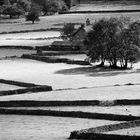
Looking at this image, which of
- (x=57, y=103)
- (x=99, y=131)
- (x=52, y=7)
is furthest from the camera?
(x=52, y=7)

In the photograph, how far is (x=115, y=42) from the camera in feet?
257

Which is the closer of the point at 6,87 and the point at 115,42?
the point at 6,87

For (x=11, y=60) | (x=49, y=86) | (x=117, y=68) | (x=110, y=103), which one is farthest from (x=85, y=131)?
(x=11, y=60)

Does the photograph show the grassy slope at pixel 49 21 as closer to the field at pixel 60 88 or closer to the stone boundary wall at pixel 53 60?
the field at pixel 60 88

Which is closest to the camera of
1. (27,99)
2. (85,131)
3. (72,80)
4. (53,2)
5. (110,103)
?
(85,131)

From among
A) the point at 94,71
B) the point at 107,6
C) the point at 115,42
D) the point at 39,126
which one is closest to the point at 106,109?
the point at 39,126

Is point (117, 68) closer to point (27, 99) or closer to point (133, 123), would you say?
point (27, 99)

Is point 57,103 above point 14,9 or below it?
above

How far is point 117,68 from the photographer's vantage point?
7506cm

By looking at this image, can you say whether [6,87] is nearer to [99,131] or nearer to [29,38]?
[99,131]

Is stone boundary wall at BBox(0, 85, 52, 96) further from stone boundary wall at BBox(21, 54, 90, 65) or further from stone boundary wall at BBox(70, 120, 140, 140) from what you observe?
stone boundary wall at BBox(21, 54, 90, 65)

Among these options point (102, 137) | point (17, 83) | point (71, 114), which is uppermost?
point (102, 137)

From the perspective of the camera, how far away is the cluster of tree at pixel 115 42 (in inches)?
3004

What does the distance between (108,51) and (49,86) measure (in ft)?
68.6
